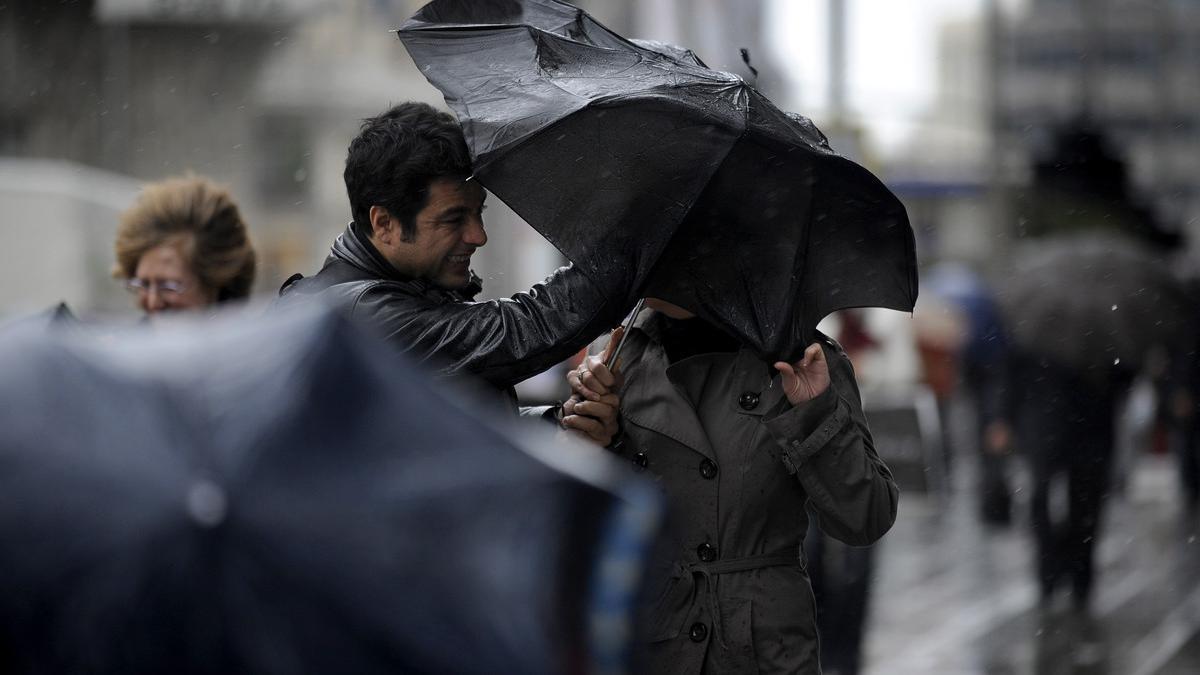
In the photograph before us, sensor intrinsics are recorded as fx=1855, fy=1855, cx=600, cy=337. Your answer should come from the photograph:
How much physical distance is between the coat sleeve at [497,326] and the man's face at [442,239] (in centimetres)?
11

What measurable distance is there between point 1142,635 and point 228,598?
25.4ft

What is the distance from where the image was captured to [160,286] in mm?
4758

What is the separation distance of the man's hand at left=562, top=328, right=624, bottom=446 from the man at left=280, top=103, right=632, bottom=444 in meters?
0.24

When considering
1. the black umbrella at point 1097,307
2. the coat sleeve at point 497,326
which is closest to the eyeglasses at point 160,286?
the coat sleeve at point 497,326

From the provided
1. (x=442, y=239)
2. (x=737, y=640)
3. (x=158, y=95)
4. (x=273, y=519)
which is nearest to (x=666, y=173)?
(x=442, y=239)

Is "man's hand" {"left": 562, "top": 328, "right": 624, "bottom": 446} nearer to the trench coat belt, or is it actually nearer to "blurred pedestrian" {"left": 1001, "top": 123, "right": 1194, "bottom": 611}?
the trench coat belt

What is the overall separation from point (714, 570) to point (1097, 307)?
7.04 meters

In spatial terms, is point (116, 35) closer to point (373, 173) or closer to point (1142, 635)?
point (1142, 635)

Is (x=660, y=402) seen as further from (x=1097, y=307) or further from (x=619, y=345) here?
(x=1097, y=307)

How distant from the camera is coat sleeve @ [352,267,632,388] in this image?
125 inches

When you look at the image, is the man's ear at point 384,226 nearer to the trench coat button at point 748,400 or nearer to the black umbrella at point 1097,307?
the trench coat button at point 748,400

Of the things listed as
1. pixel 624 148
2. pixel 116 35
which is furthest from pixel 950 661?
pixel 116 35

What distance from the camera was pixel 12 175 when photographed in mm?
18047

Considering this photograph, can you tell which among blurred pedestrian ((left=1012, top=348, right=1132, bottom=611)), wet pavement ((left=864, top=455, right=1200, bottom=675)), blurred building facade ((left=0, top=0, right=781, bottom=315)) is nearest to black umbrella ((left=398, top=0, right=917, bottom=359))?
wet pavement ((left=864, top=455, right=1200, bottom=675))
